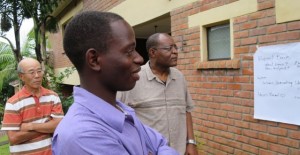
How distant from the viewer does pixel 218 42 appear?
450cm

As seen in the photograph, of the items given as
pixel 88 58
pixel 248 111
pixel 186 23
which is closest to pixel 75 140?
pixel 88 58

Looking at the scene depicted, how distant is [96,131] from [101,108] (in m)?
0.14

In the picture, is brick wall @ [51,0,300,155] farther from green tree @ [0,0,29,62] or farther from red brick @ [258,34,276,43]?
green tree @ [0,0,29,62]

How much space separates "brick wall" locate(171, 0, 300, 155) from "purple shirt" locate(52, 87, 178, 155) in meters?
2.50

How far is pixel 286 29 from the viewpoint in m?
3.32

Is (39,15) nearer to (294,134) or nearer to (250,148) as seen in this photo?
(250,148)

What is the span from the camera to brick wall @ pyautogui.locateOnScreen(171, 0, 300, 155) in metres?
3.46

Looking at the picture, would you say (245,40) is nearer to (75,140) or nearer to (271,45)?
(271,45)

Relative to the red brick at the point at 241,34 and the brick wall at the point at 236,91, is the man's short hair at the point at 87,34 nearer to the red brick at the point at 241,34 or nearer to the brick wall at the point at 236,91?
the brick wall at the point at 236,91

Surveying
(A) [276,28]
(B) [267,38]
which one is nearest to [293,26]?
(A) [276,28]

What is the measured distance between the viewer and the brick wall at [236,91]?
346 centimetres

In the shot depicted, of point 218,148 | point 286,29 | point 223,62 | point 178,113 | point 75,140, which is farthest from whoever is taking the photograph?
point 218,148

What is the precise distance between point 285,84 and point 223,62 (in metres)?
0.94

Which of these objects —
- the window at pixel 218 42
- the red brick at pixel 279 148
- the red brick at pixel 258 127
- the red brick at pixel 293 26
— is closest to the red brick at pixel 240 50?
the window at pixel 218 42
